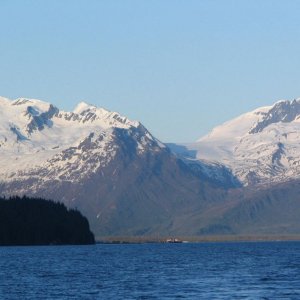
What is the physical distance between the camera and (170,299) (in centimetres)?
14325

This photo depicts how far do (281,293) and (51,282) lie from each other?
126 ft

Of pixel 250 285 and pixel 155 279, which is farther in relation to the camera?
pixel 155 279

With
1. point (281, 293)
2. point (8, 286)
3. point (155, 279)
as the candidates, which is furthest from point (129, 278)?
point (281, 293)

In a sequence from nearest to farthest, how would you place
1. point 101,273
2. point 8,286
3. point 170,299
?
point 170,299 → point 8,286 → point 101,273

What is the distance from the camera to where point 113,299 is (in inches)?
5679

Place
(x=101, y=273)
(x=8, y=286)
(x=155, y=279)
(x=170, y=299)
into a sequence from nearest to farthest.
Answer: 1. (x=170, y=299)
2. (x=8, y=286)
3. (x=155, y=279)
4. (x=101, y=273)

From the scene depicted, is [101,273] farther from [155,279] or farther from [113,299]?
[113,299]

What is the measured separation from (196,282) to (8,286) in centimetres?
2601

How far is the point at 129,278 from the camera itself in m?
183

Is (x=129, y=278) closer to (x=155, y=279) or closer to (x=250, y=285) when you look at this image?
(x=155, y=279)

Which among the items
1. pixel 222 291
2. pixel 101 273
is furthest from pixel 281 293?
pixel 101 273

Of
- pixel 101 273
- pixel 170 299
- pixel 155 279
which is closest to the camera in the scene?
pixel 170 299

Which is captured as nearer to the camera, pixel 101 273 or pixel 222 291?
pixel 222 291

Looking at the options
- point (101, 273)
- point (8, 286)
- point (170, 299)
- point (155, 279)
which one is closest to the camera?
point (170, 299)
